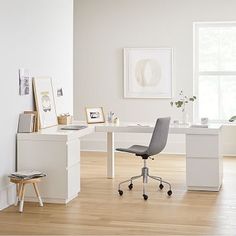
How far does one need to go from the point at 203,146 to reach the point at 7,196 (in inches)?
81.5

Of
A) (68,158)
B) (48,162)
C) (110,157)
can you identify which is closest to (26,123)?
(48,162)

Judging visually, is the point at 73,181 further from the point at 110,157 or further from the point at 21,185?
the point at 110,157

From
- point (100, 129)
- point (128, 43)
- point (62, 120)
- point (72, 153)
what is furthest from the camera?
point (128, 43)

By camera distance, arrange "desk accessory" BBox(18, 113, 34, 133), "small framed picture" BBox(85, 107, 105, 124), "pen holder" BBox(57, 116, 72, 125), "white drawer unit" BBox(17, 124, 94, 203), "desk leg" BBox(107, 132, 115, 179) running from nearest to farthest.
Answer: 1. "white drawer unit" BBox(17, 124, 94, 203)
2. "desk accessory" BBox(18, 113, 34, 133)
3. "pen holder" BBox(57, 116, 72, 125)
4. "small framed picture" BBox(85, 107, 105, 124)
5. "desk leg" BBox(107, 132, 115, 179)

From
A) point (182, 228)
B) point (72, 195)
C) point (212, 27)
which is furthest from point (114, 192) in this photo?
point (212, 27)

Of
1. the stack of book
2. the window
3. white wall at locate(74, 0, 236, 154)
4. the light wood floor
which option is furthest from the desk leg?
the window

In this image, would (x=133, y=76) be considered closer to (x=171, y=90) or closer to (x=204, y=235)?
(x=171, y=90)

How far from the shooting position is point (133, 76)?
8.85 meters

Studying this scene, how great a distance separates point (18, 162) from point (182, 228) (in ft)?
5.81

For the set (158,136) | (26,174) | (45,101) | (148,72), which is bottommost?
(26,174)

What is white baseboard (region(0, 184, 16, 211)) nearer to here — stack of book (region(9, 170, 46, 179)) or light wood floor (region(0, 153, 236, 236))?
light wood floor (region(0, 153, 236, 236))

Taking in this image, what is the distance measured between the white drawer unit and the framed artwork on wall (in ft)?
12.2

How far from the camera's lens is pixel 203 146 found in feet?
18.8

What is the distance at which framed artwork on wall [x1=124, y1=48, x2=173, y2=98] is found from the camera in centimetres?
872
